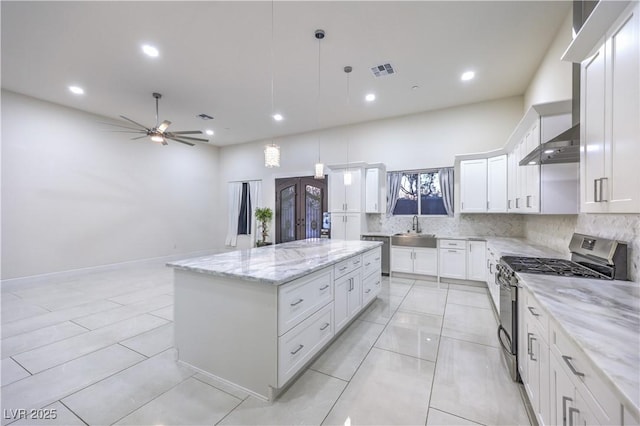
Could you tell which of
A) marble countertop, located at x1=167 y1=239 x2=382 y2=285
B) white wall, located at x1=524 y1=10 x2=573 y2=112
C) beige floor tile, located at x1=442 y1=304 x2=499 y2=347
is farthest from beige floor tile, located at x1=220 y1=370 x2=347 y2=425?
white wall, located at x1=524 y1=10 x2=573 y2=112

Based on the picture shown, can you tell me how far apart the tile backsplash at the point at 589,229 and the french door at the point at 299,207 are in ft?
14.1

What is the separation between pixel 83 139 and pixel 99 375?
5.48 m

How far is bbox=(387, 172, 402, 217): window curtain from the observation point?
19.0 ft

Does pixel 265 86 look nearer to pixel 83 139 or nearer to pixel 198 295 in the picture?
pixel 198 295

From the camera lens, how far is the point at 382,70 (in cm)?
390

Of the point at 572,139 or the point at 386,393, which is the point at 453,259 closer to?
the point at 572,139

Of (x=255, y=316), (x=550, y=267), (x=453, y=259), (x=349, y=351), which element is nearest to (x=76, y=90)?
(x=255, y=316)

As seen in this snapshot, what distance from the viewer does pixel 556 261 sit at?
2387 mm

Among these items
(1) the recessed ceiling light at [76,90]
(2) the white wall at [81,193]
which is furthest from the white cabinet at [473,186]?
(2) the white wall at [81,193]

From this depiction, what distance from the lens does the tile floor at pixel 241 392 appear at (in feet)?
5.71

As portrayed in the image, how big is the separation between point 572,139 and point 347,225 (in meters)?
3.95

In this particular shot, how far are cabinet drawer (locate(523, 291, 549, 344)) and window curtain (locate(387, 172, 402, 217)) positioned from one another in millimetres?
4059

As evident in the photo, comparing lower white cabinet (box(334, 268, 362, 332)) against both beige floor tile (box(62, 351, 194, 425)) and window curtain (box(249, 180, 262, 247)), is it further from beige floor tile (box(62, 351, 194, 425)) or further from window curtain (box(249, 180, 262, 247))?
window curtain (box(249, 180, 262, 247))

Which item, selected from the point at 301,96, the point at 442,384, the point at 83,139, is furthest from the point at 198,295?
the point at 83,139
